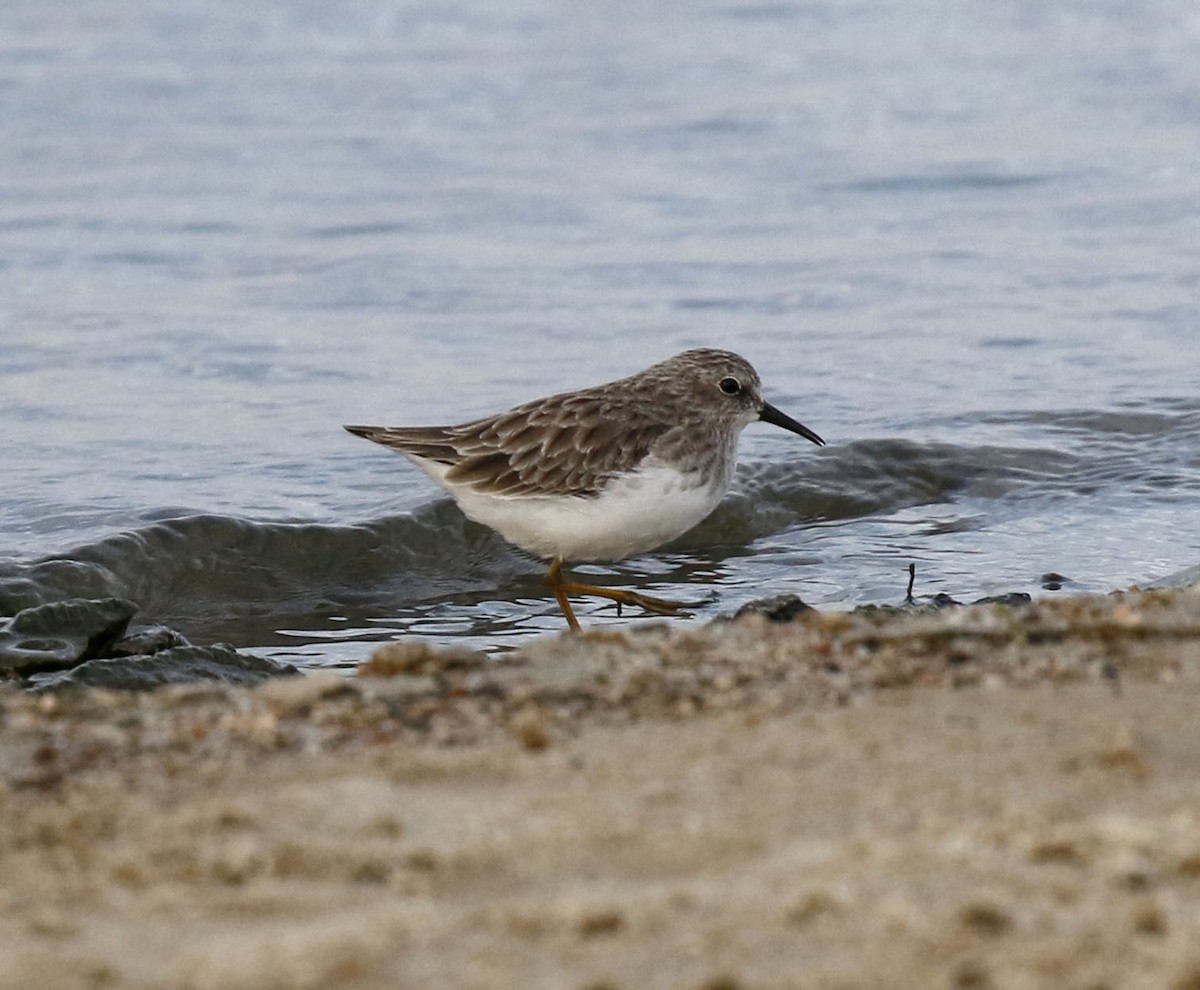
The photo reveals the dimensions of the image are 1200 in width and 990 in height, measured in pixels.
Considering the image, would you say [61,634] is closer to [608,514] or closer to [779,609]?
[608,514]

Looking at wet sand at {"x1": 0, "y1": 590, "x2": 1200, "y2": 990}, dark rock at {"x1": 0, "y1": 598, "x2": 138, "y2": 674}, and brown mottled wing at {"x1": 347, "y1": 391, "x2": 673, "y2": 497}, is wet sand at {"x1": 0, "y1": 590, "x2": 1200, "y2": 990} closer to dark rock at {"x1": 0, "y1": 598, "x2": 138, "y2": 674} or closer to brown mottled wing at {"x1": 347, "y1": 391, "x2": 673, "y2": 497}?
dark rock at {"x1": 0, "y1": 598, "x2": 138, "y2": 674}

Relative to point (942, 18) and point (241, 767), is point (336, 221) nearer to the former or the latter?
point (942, 18)

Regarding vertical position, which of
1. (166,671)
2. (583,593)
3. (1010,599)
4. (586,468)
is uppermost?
(586,468)

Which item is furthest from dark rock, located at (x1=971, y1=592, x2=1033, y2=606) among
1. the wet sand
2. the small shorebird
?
the wet sand

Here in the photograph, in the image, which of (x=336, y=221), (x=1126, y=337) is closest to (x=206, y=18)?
(x=336, y=221)

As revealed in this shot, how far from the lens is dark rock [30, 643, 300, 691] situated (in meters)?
6.45

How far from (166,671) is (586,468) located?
1695mm

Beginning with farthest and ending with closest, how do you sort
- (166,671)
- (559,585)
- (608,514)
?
(559,585), (608,514), (166,671)

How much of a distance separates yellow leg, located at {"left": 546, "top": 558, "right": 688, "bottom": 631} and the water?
1.27 ft

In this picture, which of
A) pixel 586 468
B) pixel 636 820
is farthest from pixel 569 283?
pixel 636 820

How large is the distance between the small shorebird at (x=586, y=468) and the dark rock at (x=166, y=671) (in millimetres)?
1056

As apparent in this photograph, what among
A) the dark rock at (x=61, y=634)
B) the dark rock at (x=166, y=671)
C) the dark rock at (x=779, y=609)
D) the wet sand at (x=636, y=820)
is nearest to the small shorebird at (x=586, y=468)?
the dark rock at (x=779, y=609)

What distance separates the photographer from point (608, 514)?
23.5ft

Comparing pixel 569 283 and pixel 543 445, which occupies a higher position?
pixel 569 283
